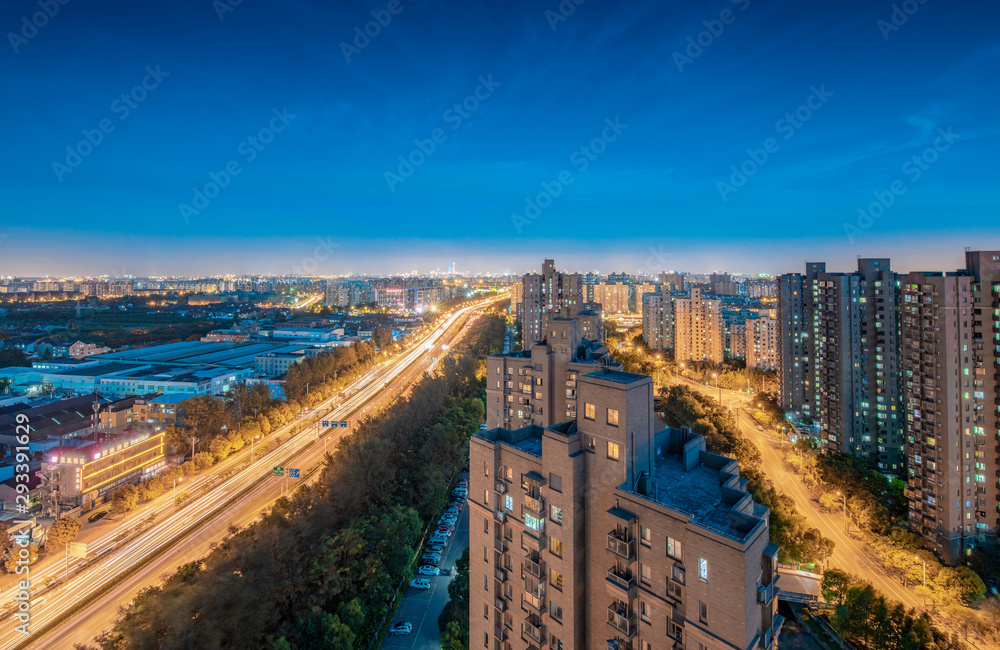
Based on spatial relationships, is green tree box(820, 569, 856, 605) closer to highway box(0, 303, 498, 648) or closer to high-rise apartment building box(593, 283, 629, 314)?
highway box(0, 303, 498, 648)

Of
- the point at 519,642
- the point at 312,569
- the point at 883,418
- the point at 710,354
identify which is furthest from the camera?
the point at 710,354

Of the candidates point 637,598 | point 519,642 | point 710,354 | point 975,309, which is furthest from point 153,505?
point 710,354

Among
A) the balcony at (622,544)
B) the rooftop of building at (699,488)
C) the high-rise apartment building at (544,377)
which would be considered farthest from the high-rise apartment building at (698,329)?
the balcony at (622,544)

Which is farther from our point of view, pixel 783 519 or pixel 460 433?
pixel 460 433

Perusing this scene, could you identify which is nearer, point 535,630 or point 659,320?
point 535,630

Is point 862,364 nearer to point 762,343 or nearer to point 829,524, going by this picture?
point 829,524

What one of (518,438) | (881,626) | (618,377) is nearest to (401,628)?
(518,438)

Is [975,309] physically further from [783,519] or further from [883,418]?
[783,519]
